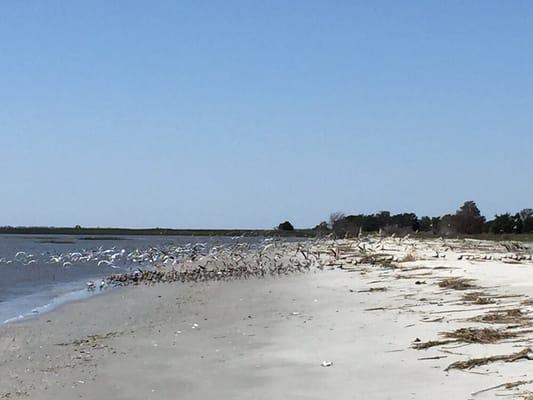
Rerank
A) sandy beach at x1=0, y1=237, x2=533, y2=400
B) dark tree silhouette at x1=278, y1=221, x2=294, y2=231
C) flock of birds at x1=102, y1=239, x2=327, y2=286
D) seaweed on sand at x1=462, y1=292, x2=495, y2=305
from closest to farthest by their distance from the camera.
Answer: sandy beach at x1=0, y1=237, x2=533, y2=400, seaweed on sand at x1=462, y1=292, x2=495, y2=305, flock of birds at x1=102, y1=239, x2=327, y2=286, dark tree silhouette at x1=278, y1=221, x2=294, y2=231

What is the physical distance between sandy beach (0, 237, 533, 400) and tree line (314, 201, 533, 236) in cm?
6004

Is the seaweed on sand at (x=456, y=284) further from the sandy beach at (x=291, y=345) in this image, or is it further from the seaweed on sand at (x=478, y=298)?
the seaweed on sand at (x=478, y=298)

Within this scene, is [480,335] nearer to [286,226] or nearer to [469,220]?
[469,220]

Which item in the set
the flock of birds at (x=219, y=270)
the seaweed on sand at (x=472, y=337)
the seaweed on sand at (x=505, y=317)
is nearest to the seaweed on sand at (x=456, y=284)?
the seaweed on sand at (x=505, y=317)

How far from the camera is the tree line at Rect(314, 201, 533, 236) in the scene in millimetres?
86312

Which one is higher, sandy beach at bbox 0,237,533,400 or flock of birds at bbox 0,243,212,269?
flock of birds at bbox 0,243,212,269

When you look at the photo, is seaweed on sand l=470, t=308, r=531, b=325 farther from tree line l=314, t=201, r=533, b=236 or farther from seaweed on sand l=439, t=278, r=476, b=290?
tree line l=314, t=201, r=533, b=236

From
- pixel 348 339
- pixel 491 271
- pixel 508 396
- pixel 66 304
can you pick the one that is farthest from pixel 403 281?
pixel 508 396

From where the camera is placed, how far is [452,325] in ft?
34.7

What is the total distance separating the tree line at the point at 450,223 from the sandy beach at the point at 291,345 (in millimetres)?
60037

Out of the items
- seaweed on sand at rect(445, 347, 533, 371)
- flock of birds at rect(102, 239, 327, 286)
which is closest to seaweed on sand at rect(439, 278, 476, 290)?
seaweed on sand at rect(445, 347, 533, 371)

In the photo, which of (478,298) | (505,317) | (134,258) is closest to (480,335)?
(505,317)

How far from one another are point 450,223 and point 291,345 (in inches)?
3191

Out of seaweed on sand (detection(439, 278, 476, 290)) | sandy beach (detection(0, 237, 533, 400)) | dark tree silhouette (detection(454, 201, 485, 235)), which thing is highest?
dark tree silhouette (detection(454, 201, 485, 235))
